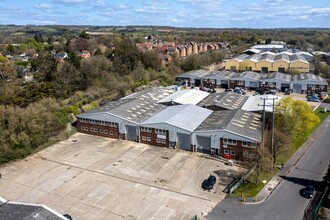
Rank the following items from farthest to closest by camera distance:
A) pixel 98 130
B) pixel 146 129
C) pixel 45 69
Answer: pixel 45 69 < pixel 98 130 < pixel 146 129

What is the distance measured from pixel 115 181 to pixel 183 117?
1217 centimetres

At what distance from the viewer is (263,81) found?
6016 centimetres

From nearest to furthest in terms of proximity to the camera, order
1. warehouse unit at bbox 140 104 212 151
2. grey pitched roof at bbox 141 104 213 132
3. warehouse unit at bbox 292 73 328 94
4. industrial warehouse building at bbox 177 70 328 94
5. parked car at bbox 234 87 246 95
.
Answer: warehouse unit at bbox 140 104 212 151 → grey pitched roof at bbox 141 104 213 132 → warehouse unit at bbox 292 73 328 94 → industrial warehouse building at bbox 177 70 328 94 → parked car at bbox 234 87 246 95

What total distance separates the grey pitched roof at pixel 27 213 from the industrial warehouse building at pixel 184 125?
17738 millimetres

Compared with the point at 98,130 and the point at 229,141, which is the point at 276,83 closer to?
the point at 229,141

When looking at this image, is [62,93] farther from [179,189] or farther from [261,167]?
[261,167]

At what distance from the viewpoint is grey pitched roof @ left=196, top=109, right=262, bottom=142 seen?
30.2 meters

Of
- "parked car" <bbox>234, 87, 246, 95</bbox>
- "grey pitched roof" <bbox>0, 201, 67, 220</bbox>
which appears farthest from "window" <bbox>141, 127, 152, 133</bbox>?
"parked car" <bbox>234, 87, 246, 95</bbox>

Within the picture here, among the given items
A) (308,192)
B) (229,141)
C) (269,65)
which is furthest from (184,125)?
(269,65)

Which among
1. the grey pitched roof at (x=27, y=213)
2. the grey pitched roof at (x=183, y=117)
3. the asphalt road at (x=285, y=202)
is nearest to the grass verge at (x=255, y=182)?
the asphalt road at (x=285, y=202)

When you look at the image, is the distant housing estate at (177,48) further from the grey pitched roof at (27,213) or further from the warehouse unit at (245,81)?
the grey pitched roof at (27,213)

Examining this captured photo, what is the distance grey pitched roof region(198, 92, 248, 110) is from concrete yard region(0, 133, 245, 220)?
11761 millimetres

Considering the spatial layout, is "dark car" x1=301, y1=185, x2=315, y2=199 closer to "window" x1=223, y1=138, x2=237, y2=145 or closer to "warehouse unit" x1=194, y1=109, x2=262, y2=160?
"warehouse unit" x1=194, y1=109, x2=262, y2=160

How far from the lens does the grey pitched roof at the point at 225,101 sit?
41.2m
